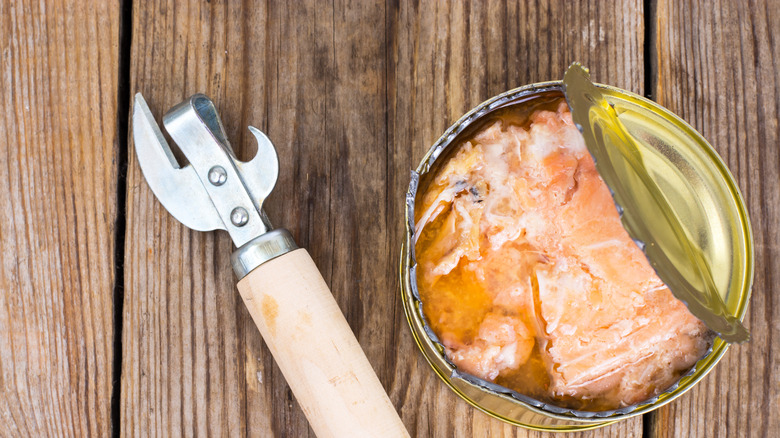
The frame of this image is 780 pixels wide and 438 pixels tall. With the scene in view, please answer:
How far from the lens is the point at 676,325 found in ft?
1.83

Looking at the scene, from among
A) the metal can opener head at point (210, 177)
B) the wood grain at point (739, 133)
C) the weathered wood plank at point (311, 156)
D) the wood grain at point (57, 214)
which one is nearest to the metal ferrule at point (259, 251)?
the metal can opener head at point (210, 177)

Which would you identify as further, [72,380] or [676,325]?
[72,380]

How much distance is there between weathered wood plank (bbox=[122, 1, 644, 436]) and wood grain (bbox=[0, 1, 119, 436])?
0.13ft

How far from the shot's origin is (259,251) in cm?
57

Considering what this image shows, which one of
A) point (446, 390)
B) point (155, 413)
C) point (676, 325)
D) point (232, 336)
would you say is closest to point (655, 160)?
point (676, 325)

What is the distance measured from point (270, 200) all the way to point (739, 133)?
587mm

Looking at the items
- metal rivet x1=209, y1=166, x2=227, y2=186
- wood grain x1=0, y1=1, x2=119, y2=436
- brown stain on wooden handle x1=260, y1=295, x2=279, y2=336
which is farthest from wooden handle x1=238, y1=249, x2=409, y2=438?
wood grain x1=0, y1=1, x2=119, y2=436

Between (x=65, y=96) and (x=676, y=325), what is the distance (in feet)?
2.42

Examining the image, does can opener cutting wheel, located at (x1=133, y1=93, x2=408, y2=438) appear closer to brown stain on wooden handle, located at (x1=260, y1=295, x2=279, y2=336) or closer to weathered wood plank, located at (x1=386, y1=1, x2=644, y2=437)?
brown stain on wooden handle, located at (x1=260, y1=295, x2=279, y2=336)

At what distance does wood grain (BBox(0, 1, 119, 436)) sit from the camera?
2.27ft

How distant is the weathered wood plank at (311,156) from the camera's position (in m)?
0.69

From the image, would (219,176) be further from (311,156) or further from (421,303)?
(421,303)

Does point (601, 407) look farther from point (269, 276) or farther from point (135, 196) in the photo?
point (135, 196)

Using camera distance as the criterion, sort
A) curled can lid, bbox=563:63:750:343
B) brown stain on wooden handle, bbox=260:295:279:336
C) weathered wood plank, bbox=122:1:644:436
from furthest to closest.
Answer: weathered wood plank, bbox=122:1:644:436 → brown stain on wooden handle, bbox=260:295:279:336 → curled can lid, bbox=563:63:750:343
